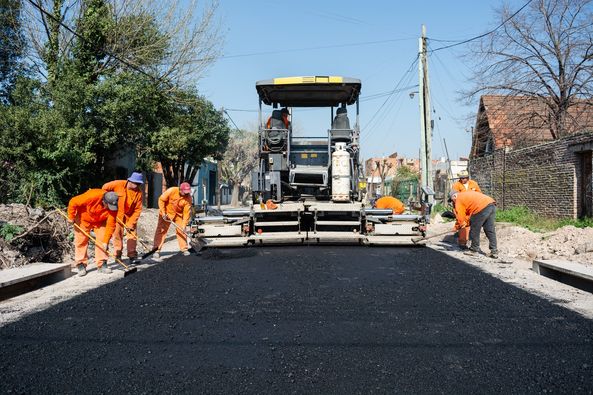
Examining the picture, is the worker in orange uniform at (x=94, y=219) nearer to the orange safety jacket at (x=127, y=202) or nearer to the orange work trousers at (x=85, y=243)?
the orange work trousers at (x=85, y=243)

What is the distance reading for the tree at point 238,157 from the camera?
4009 cm

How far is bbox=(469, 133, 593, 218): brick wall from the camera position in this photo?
39.7 feet

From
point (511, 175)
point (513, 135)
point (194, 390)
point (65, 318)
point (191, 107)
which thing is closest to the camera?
point (194, 390)

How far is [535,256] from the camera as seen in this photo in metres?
8.95

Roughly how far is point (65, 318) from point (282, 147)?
5.93m

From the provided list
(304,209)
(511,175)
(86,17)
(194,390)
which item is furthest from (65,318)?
(511,175)

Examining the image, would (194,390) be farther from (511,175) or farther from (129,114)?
(511,175)

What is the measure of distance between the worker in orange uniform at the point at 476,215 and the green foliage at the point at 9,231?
22.3 ft

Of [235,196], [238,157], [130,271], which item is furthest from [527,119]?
[238,157]

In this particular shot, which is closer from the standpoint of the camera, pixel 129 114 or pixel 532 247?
pixel 532 247

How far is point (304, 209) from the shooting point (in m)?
9.13

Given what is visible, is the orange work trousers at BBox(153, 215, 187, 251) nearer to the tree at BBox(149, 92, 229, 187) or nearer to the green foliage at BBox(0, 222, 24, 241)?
the green foliage at BBox(0, 222, 24, 241)

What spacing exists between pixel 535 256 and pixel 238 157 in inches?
1296

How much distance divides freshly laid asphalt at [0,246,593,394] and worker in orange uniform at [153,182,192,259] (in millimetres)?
2301
